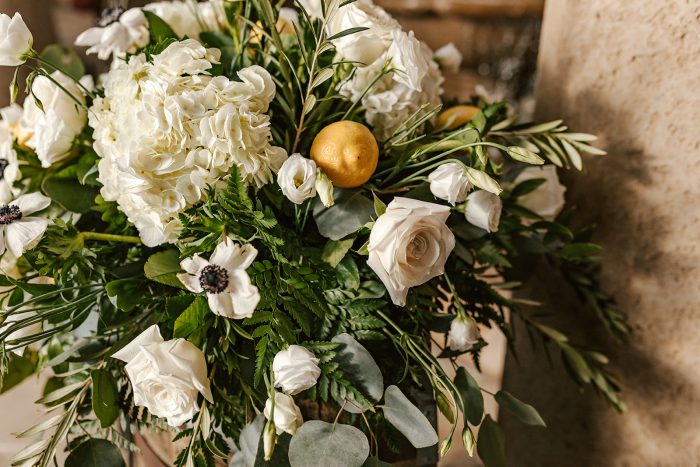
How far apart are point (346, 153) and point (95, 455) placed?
398 mm

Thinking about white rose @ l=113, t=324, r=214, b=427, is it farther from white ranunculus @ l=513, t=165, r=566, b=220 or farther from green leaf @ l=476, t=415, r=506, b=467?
white ranunculus @ l=513, t=165, r=566, b=220

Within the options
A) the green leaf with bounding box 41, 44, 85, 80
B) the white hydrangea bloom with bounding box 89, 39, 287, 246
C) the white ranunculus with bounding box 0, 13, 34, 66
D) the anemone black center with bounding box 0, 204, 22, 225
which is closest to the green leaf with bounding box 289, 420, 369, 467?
the white hydrangea bloom with bounding box 89, 39, 287, 246

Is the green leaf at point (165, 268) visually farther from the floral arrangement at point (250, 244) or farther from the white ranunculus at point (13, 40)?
the white ranunculus at point (13, 40)

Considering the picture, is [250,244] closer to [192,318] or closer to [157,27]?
[192,318]

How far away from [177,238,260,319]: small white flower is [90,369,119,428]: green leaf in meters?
0.16

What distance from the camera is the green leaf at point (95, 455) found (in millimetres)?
577

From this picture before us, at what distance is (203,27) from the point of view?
2.47ft

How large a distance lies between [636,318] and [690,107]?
29 centimetres

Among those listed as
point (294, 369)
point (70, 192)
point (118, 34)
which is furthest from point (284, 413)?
point (118, 34)

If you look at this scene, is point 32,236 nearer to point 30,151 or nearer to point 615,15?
point 30,151

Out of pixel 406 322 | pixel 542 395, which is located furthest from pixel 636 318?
pixel 406 322

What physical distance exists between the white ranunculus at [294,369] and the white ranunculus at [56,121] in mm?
382

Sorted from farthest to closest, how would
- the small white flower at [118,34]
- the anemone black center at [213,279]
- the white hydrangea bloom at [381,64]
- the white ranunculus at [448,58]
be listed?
the white ranunculus at [448,58] → the small white flower at [118,34] → the white hydrangea bloom at [381,64] → the anemone black center at [213,279]

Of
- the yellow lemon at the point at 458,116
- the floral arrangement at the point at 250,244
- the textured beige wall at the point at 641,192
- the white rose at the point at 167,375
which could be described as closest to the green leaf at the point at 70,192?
the floral arrangement at the point at 250,244
